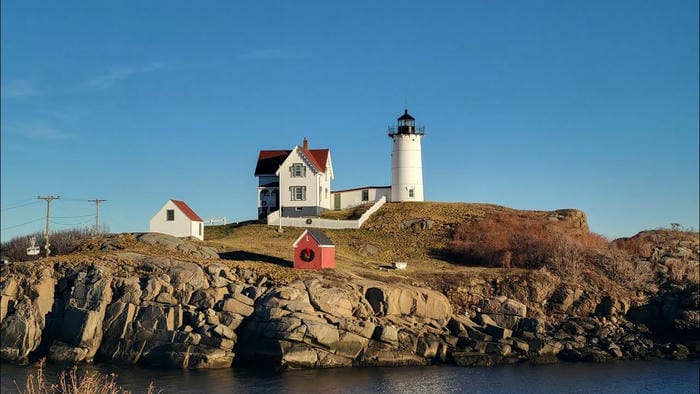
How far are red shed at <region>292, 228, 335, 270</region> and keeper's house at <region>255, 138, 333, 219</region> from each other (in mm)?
20262

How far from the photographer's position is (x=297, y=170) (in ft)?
244

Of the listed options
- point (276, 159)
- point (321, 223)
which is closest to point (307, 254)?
point (321, 223)

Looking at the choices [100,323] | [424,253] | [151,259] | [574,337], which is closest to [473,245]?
[424,253]

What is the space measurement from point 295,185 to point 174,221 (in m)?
14.4

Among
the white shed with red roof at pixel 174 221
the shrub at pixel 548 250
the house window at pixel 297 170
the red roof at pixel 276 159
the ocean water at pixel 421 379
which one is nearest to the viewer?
the ocean water at pixel 421 379

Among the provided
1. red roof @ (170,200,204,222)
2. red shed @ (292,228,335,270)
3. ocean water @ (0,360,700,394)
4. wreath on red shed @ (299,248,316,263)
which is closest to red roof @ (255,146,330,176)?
red roof @ (170,200,204,222)

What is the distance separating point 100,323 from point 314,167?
31.9m

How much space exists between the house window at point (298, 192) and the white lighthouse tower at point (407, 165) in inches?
419

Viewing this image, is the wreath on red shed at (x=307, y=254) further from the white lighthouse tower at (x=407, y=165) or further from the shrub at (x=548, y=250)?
the white lighthouse tower at (x=407, y=165)

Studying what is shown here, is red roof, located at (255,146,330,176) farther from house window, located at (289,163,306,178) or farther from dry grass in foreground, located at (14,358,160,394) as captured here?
dry grass in foreground, located at (14,358,160,394)

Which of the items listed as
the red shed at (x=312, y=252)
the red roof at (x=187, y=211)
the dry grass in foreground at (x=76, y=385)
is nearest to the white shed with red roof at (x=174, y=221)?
the red roof at (x=187, y=211)

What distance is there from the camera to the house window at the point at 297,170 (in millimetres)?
74250

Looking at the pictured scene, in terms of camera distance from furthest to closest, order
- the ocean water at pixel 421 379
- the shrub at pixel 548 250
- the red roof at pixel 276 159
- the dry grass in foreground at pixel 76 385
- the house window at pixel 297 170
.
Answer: the red roof at pixel 276 159 → the house window at pixel 297 170 → the shrub at pixel 548 250 → the ocean water at pixel 421 379 → the dry grass in foreground at pixel 76 385

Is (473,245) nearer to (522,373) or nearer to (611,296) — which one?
(611,296)
